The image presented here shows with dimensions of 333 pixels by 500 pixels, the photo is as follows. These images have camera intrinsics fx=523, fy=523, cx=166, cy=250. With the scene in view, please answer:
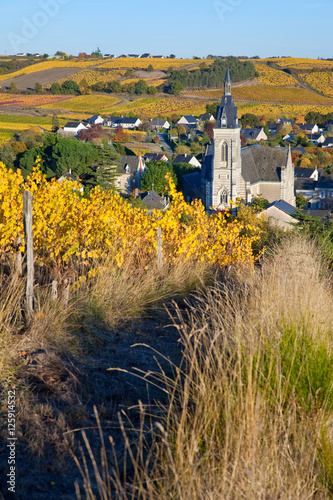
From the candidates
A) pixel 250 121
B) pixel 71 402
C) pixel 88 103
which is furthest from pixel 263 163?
pixel 88 103

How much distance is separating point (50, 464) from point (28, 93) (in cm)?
12415

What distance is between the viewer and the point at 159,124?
10225 cm

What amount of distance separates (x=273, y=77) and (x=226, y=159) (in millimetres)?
102615

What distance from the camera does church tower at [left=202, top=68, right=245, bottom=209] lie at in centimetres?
5241

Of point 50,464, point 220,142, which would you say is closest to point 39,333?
point 50,464

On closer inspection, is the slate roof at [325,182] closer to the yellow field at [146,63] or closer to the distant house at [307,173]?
the distant house at [307,173]

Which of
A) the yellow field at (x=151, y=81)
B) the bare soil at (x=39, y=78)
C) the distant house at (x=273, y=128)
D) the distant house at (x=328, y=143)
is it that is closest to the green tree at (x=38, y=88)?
the bare soil at (x=39, y=78)

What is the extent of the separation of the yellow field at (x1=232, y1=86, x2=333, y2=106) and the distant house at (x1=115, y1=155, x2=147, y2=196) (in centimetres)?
7312

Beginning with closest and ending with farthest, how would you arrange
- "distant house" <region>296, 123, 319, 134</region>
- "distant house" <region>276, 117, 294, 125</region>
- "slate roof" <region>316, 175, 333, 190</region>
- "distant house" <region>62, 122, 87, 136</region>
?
"slate roof" <region>316, 175, 333, 190</region>
"distant house" <region>62, 122, 87, 136</region>
"distant house" <region>296, 123, 319, 134</region>
"distant house" <region>276, 117, 294, 125</region>

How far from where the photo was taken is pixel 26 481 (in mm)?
2869

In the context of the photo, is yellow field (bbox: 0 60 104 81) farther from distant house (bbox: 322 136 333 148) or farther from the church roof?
the church roof

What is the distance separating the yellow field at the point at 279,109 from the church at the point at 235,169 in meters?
60.8

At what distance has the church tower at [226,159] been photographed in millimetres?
52406

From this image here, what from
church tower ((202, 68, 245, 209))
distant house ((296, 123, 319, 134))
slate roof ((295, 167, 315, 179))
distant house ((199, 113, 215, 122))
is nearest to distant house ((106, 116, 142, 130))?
distant house ((199, 113, 215, 122))
